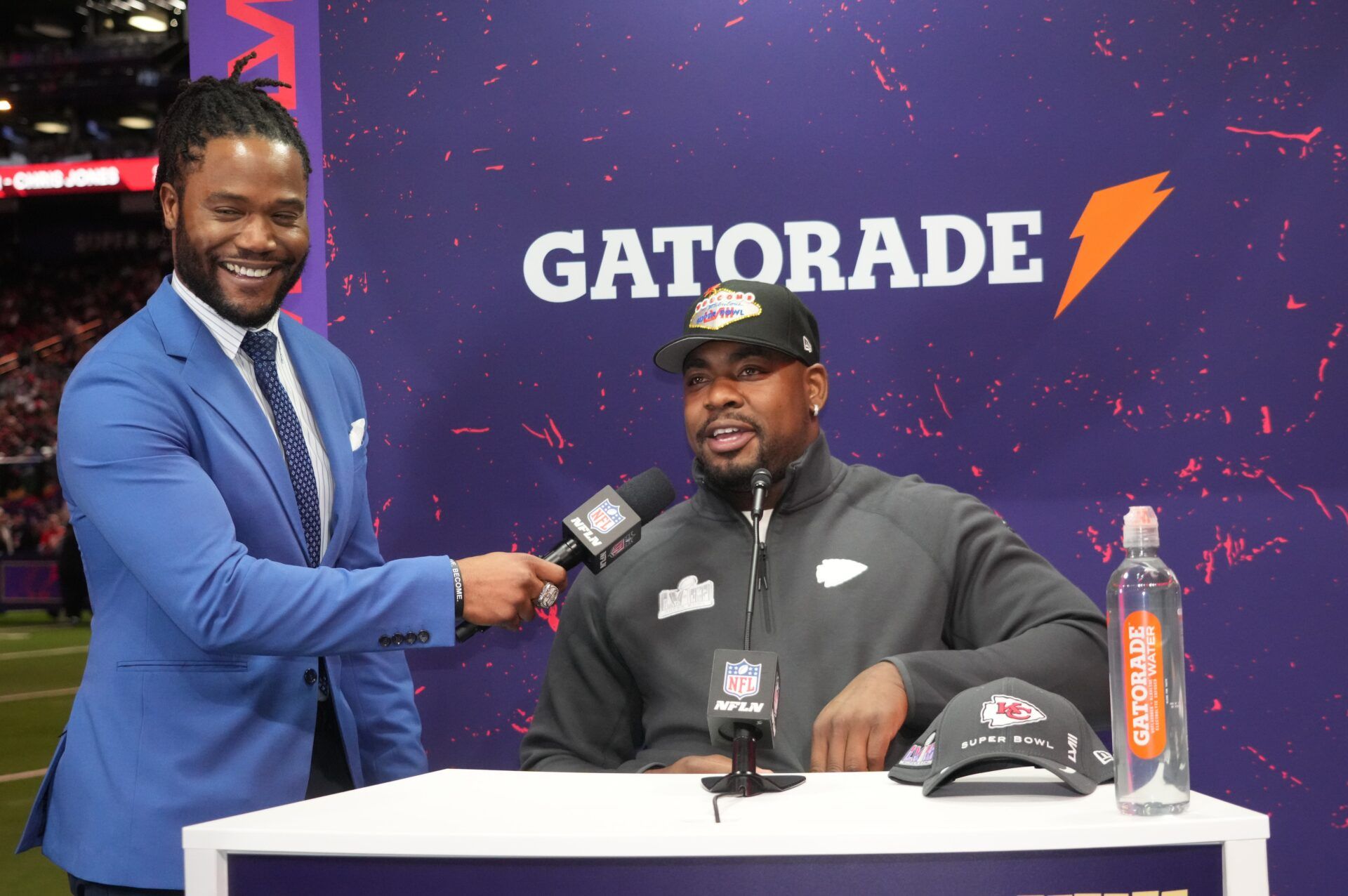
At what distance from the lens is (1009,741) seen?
58.0 inches

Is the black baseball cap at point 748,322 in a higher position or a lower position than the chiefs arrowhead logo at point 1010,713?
higher

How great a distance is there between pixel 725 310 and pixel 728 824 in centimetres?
123

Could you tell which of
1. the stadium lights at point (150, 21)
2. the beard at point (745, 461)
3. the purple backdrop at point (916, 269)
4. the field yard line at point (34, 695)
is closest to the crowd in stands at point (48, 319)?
the stadium lights at point (150, 21)

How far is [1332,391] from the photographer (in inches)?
108

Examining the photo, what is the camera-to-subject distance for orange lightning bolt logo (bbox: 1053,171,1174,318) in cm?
279

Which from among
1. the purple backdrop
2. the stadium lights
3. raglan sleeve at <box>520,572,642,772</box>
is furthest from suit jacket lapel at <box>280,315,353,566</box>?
the stadium lights

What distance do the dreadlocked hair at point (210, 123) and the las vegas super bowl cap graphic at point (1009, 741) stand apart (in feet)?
4.32

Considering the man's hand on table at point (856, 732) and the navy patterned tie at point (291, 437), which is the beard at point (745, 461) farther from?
the navy patterned tie at point (291, 437)

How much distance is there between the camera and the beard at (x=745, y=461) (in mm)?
2381

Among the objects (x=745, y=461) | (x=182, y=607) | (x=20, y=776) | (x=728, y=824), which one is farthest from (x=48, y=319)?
(x=728, y=824)

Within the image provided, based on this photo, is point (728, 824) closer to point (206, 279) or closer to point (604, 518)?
point (604, 518)

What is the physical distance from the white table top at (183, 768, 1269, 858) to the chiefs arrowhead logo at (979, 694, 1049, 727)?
77 millimetres

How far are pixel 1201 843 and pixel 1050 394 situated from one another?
5.32 ft

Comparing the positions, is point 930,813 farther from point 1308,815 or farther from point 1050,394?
point 1308,815
